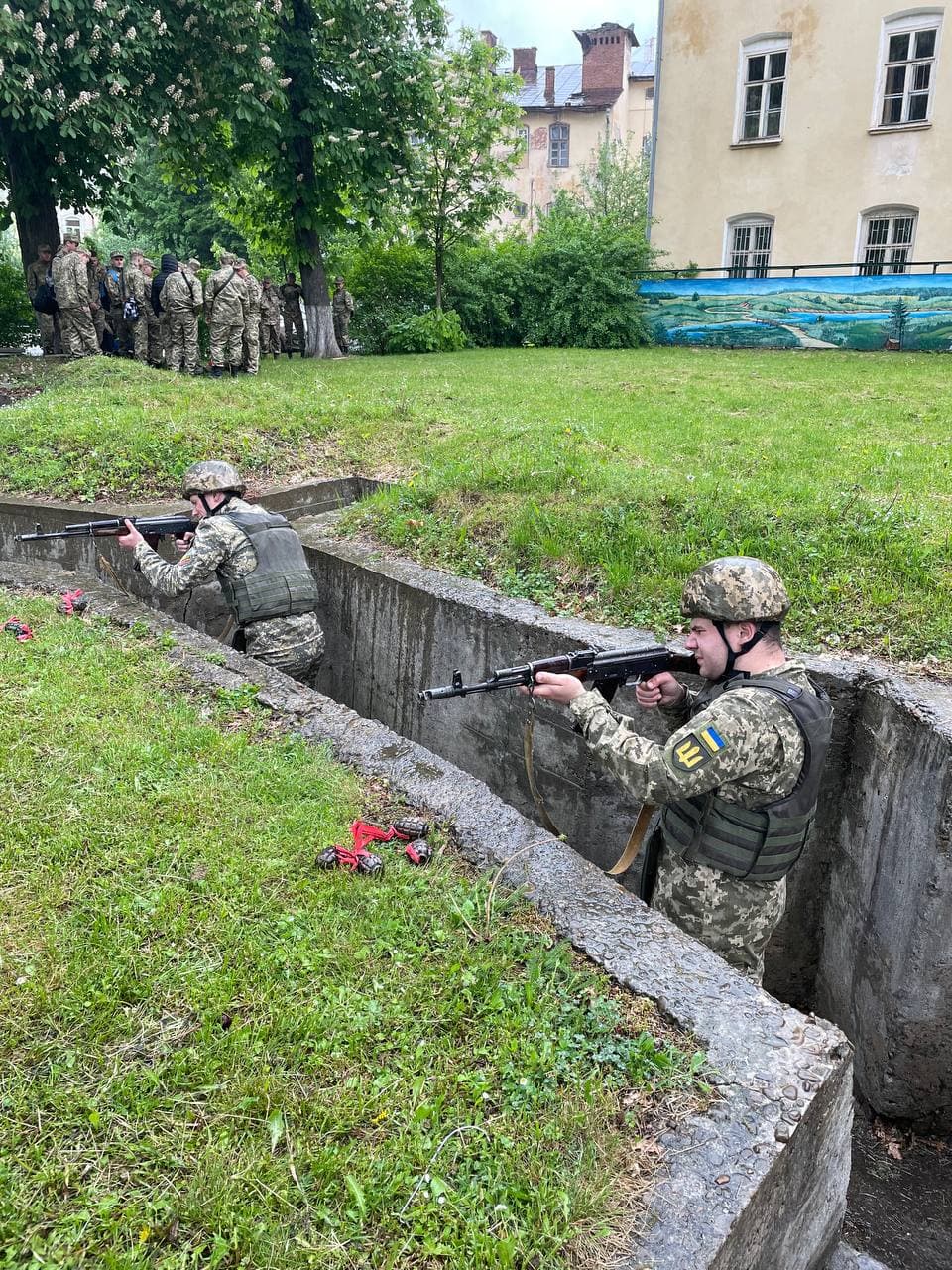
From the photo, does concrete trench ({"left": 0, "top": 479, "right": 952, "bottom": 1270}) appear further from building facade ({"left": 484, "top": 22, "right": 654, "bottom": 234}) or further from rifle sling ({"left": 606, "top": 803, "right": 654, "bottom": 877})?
building facade ({"left": 484, "top": 22, "right": 654, "bottom": 234})

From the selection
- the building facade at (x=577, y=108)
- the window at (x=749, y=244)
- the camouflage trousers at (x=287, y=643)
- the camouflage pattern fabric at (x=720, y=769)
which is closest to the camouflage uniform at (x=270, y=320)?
the window at (x=749, y=244)

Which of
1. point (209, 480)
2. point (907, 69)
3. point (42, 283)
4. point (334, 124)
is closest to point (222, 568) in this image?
point (209, 480)

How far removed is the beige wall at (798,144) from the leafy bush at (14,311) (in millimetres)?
16448

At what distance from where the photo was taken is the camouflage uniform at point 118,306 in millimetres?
16266

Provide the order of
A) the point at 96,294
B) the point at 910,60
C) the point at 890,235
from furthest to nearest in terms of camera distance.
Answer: the point at 890,235, the point at 910,60, the point at 96,294

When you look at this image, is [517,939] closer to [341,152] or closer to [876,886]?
[876,886]

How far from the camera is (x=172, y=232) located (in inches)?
1588

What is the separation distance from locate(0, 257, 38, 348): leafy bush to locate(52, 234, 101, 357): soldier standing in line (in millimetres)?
5039

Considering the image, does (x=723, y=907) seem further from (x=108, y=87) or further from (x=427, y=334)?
(x=427, y=334)

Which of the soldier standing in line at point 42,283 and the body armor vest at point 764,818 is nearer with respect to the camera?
the body armor vest at point 764,818

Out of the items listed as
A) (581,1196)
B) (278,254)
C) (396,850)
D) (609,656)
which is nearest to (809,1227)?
(581,1196)

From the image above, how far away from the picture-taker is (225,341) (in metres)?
15.1

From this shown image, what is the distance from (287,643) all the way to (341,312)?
59.9ft

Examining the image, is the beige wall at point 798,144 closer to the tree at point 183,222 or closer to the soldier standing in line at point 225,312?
the soldier standing in line at point 225,312
